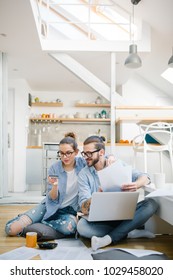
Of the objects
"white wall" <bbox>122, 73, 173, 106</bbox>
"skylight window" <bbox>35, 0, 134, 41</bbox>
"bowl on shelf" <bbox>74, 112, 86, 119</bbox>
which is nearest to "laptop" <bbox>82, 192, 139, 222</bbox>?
"skylight window" <bbox>35, 0, 134, 41</bbox>

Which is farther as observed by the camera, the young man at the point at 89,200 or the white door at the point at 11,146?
the white door at the point at 11,146

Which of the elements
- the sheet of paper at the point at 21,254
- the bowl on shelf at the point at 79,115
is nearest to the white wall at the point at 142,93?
the bowl on shelf at the point at 79,115

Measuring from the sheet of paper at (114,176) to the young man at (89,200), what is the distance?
49 millimetres

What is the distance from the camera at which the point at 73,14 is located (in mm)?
6672

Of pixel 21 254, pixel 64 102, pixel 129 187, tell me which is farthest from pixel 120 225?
pixel 64 102

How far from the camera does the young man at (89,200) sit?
7.37 ft

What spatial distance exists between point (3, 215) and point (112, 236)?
1.85 metres

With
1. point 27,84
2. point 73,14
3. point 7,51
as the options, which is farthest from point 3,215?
point 73,14

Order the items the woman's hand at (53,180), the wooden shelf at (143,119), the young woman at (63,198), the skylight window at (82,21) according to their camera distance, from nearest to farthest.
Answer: the woman's hand at (53,180)
the young woman at (63,198)
the wooden shelf at (143,119)
the skylight window at (82,21)

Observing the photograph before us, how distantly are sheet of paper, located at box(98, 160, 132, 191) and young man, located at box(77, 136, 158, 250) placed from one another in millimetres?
49

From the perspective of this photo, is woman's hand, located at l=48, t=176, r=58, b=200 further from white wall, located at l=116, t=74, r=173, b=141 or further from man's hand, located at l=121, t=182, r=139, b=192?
→ white wall, located at l=116, t=74, r=173, b=141

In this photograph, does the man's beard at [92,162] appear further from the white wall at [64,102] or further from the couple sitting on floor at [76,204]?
the white wall at [64,102]

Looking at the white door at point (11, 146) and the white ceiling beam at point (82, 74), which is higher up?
the white ceiling beam at point (82, 74)

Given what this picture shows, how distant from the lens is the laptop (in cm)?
208
